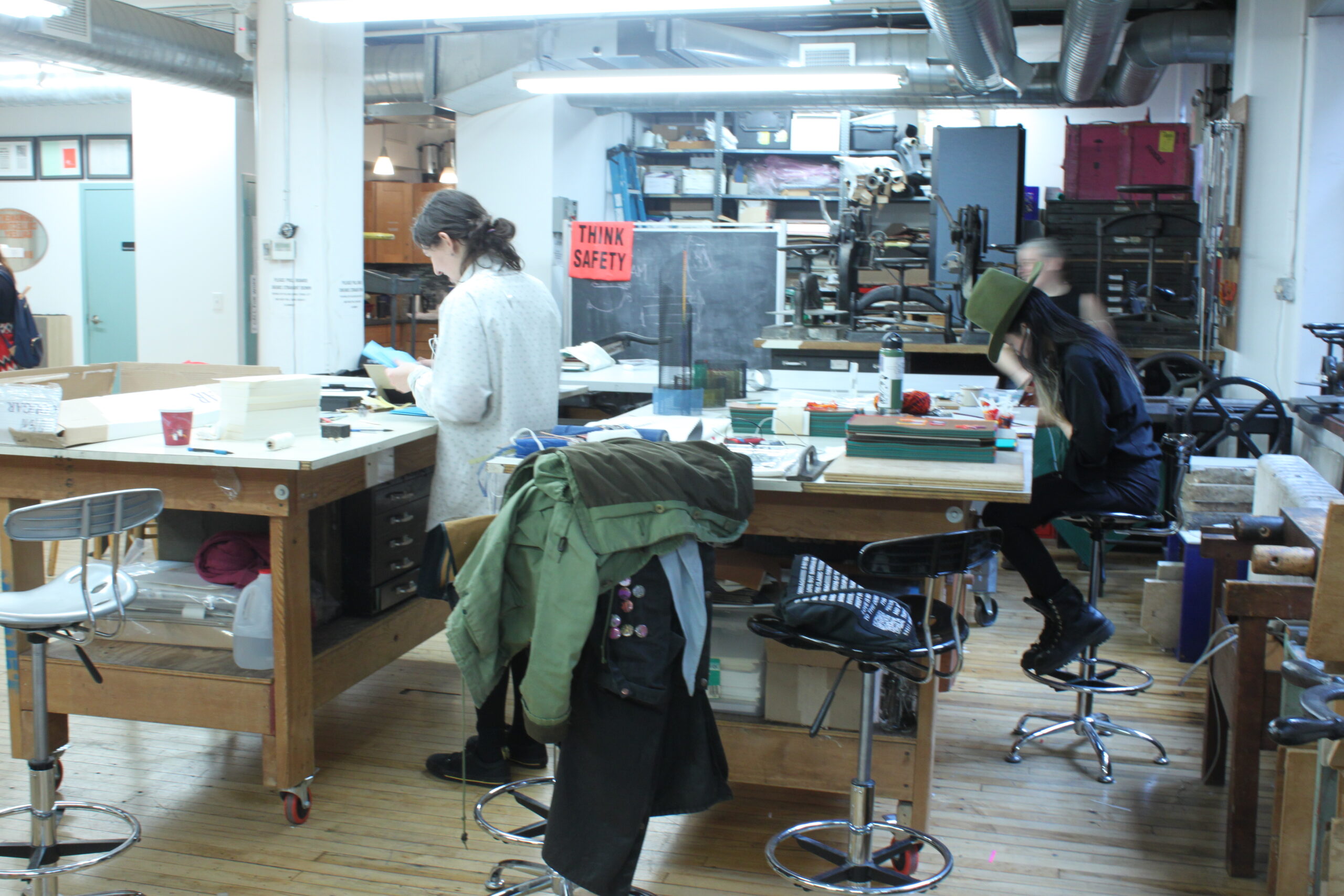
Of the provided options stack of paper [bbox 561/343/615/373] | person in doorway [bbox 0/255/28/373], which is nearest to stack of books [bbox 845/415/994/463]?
stack of paper [bbox 561/343/615/373]

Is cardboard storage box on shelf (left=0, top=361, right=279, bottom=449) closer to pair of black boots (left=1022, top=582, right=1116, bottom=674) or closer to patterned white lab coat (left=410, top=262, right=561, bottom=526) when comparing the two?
patterned white lab coat (left=410, top=262, right=561, bottom=526)

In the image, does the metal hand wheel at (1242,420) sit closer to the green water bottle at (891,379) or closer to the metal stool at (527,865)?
the green water bottle at (891,379)

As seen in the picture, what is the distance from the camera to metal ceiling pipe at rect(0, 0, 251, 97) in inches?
239

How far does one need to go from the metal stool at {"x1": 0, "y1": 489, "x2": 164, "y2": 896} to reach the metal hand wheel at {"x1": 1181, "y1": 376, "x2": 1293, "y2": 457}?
3882mm

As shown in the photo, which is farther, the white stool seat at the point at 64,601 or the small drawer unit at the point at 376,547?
the small drawer unit at the point at 376,547

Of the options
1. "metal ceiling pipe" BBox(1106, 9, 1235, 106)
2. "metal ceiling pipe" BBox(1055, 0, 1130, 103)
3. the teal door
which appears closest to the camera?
"metal ceiling pipe" BBox(1055, 0, 1130, 103)

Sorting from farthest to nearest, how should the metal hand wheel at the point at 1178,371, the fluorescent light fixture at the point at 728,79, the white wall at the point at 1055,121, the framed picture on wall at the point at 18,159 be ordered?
the white wall at the point at 1055,121
the framed picture on wall at the point at 18,159
the fluorescent light fixture at the point at 728,79
the metal hand wheel at the point at 1178,371

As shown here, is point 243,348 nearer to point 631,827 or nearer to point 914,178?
point 914,178

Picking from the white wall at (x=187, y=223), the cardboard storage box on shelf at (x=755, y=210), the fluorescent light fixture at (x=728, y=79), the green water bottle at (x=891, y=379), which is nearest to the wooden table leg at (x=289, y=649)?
the green water bottle at (x=891, y=379)

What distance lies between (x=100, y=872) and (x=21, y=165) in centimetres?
865

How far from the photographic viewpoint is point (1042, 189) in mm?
9555

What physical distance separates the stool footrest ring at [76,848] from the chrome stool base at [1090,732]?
7.66ft

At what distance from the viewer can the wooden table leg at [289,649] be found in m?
2.73

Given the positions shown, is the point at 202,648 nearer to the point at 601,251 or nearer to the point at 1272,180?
the point at 601,251
